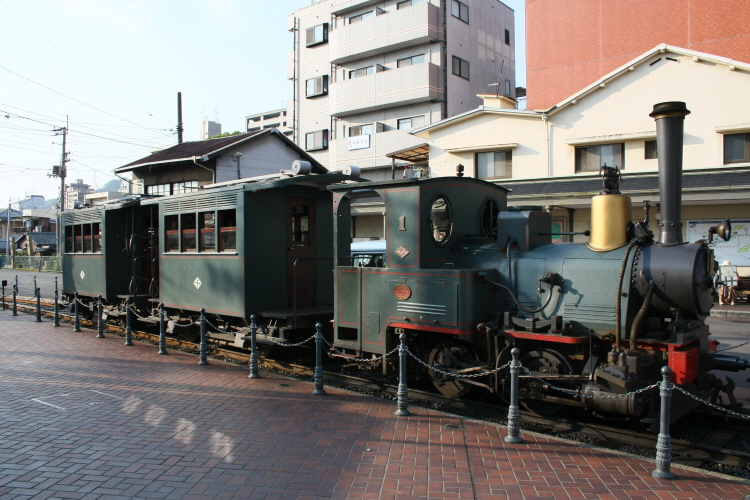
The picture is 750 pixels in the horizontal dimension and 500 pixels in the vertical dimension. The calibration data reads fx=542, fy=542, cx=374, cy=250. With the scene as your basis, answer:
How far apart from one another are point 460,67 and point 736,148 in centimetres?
1556

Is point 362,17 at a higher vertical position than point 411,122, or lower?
higher

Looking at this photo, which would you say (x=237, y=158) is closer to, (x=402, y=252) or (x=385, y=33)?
(x=385, y=33)

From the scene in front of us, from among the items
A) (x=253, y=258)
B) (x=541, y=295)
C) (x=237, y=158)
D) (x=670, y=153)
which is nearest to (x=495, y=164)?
(x=237, y=158)

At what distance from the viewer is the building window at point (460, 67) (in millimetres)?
28609

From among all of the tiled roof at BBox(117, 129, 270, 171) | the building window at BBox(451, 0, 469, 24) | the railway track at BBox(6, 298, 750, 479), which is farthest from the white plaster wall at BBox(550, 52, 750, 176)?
the tiled roof at BBox(117, 129, 270, 171)

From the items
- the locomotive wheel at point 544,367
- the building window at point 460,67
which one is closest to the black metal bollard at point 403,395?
the locomotive wheel at point 544,367

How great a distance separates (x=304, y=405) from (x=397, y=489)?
261 cm

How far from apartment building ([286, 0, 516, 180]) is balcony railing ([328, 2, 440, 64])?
0.17 ft

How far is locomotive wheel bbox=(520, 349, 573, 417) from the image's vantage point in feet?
20.0

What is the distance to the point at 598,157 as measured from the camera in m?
18.8

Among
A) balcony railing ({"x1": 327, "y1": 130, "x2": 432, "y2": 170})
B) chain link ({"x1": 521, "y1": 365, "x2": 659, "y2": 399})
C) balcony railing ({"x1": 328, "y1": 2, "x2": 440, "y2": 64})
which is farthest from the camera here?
balcony railing ({"x1": 327, "y1": 130, "x2": 432, "y2": 170})

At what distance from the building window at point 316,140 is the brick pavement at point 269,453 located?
90.7ft

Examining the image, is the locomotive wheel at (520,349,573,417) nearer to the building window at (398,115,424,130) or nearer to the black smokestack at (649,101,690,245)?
the black smokestack at (649,101,690,245)

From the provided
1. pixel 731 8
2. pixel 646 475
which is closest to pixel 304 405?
pixel 646 475
